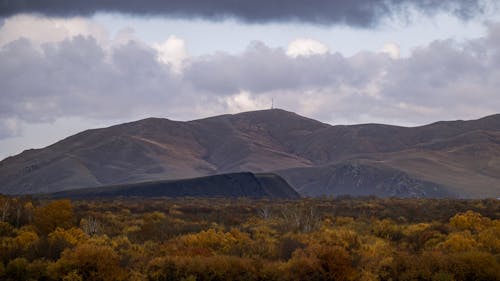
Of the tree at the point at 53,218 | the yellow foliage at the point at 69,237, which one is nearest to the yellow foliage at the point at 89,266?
the yellow foliage at the point at 69,237

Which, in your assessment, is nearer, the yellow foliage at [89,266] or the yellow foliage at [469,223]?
the yellow foliage at [89,266]

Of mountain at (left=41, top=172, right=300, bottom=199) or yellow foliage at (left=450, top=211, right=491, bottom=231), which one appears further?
mountain at (left=41, top=172, right=300, bottom=199)

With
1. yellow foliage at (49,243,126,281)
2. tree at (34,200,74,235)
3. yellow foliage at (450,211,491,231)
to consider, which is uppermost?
tree at (34,200,74,235)

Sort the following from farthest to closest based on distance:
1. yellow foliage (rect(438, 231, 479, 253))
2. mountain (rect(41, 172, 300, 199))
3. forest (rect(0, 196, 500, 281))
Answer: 1. mountain (rect(41, 172, 300, 199))
2. yellow foliage (rect(438, 231, 479, 253))
3. forest (rect(0, 196, 500, 281))

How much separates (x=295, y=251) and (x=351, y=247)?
8.12 m

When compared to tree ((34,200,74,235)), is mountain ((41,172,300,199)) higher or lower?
higher

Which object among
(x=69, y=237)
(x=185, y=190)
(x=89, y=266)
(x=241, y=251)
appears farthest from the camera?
(x=185, y=190)

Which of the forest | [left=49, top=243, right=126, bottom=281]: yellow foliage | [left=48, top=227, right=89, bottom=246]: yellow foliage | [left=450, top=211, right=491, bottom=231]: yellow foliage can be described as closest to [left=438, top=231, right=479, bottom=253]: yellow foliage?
the forest

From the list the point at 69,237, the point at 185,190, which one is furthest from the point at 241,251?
the point at 185,190

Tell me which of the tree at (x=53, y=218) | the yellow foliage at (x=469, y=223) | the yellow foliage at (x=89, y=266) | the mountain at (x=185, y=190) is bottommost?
the yellow foliage at (x=89, y=266)

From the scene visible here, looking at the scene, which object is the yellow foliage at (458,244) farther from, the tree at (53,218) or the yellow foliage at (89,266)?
the tree at (53,218)

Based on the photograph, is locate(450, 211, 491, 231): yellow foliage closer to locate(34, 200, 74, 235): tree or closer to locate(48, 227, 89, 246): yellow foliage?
locate(48, 227, 89, 246): yellow foliage

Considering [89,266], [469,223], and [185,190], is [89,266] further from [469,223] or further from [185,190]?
[185,190]

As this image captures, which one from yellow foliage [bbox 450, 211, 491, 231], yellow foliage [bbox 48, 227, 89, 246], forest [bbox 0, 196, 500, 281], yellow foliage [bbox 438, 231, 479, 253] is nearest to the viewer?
forest [bbox 0, 196, 500, 281]
